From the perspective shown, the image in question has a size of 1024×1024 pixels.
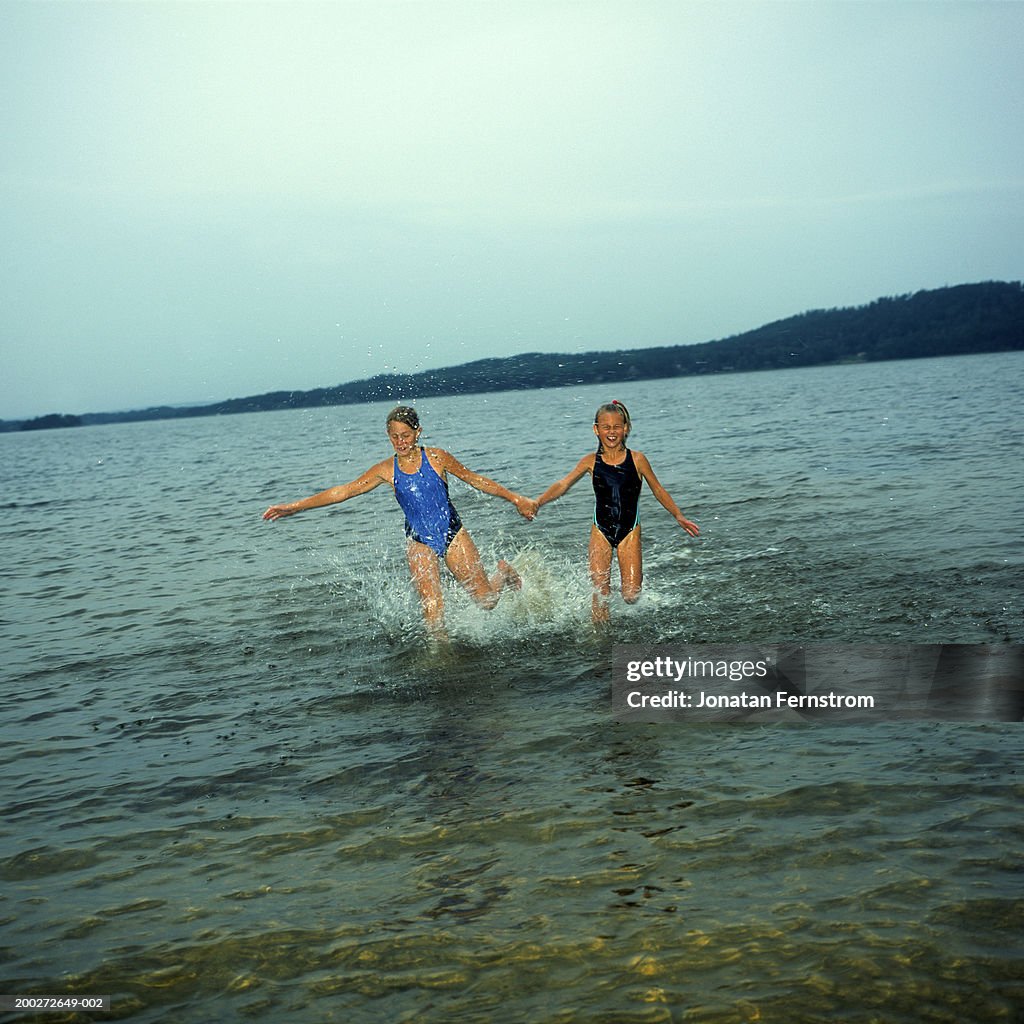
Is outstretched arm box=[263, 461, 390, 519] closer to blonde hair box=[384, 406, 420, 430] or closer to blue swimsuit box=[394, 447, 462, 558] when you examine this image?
blue swimsuit box=[394, 447, 462, 558]

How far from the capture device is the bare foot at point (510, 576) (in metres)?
9.89

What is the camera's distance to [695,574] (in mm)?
12000

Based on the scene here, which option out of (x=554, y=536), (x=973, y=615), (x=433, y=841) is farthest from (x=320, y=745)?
(x=554, y=536)

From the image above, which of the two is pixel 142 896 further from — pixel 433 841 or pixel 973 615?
pixel 973 615

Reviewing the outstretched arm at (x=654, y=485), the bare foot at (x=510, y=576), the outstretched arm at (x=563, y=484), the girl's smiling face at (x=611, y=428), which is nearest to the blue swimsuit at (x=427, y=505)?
the bare foot at (x=510, y=576)

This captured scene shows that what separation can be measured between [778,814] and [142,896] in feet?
11.1

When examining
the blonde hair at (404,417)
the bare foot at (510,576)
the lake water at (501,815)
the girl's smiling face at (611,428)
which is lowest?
the lake water at (501,815)

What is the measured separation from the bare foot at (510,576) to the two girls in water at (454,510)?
0.06 m

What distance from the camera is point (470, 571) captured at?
372 inches

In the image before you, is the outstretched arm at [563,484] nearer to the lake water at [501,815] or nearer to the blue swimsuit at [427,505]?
the blue swimsuit at [427,505]

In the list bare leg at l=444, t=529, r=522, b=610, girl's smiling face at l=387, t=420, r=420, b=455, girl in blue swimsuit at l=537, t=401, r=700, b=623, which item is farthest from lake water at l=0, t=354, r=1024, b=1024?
girl's smiling face at l=387, t=420, r=420, b=455

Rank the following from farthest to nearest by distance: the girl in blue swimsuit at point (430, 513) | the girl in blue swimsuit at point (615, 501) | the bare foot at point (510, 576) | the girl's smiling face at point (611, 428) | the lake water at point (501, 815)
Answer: the bare foot at point (510, 576)
the girl in blue swimsuit at point (615, 501)
the girl in blue swimsuit at point (430, 513)
the girl's smiling face at point (611, 428)
the lake water at point (501, 815)

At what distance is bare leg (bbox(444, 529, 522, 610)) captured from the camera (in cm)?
943

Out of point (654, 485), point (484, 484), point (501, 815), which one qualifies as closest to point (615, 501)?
point (654, 485)
